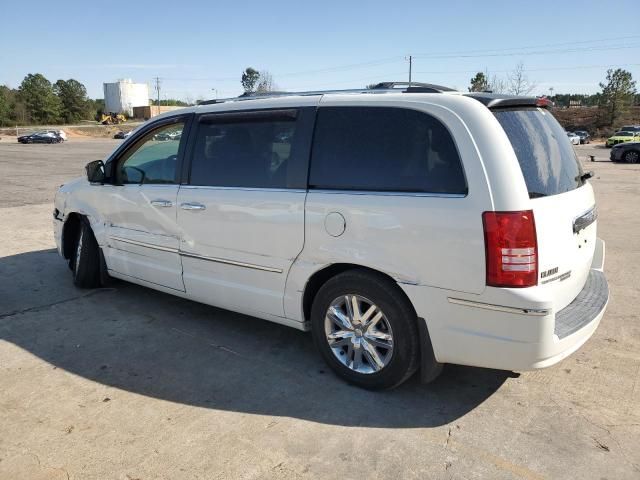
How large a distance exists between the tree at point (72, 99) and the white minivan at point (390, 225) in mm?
105929

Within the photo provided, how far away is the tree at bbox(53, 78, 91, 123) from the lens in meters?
97.9

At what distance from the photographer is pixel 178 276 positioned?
4.45 metres

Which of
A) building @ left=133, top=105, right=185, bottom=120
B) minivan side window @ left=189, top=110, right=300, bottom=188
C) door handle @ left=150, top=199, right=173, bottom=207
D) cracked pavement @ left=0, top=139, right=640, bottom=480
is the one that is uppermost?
building @ left=133, top=105, right=185, bottom=120

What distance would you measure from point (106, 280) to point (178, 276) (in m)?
1.47

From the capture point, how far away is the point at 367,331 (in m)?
3.41

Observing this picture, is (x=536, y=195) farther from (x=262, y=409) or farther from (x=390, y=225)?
(x=262, y=409)

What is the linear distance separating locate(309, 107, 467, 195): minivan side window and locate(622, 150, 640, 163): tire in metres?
27.4

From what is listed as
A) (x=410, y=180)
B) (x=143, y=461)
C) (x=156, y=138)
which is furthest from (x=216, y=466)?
(x=156, y=138)

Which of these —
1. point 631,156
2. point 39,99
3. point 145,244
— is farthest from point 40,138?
point 145,244

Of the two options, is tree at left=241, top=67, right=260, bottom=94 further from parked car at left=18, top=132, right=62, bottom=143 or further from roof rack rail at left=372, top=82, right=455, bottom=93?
roof rack rail at left=372, top=82, right=455, bottom=93

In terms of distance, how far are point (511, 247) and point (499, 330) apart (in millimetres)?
464

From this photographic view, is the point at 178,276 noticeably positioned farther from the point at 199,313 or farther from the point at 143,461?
the point at 143,461

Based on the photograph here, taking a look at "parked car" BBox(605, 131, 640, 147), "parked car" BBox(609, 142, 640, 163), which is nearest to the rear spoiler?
"parked car" BBox(609, 142, 640, 163)

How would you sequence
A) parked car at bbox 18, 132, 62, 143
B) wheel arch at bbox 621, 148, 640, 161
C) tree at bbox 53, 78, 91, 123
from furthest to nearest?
tree at bbox 53, 78, 91, 123 < parked car at bbox 18, 132, 62, 143 < wheel arch at bbox 621, 148, 640, 161
